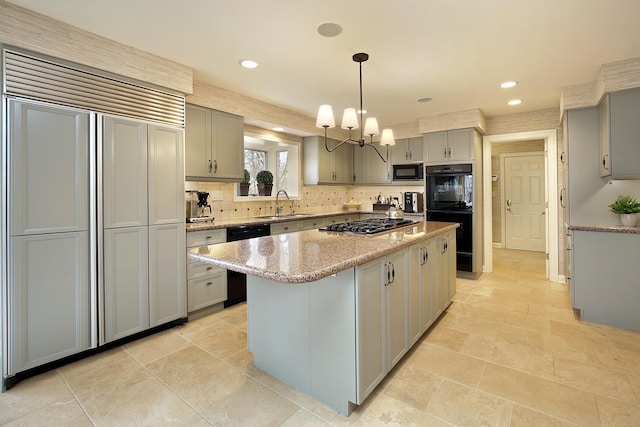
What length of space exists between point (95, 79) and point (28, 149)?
2.31 ft

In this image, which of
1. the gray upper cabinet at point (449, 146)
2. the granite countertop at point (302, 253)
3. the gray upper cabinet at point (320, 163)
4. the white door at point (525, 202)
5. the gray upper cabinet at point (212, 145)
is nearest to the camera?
the granite countertop at point (302, 253)

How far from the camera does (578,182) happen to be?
365 cm

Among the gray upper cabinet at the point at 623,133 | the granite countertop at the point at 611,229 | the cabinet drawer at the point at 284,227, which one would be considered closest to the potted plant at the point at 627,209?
the granite countertop at the point at 611,229

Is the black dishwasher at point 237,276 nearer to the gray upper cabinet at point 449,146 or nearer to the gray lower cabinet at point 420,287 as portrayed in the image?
the gray lower cabinet at point 420,287

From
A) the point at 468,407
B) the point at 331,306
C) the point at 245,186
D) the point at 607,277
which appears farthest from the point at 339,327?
the point at 245,186

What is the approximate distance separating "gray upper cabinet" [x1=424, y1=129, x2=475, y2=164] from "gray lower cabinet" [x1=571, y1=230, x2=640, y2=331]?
181cm

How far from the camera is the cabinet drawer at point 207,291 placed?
313cm

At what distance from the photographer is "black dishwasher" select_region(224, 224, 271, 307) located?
347cm

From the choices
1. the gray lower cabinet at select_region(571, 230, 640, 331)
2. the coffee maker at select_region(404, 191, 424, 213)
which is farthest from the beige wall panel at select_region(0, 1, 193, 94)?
the gray lower cabinet at select_region(571, 230, 640, 331)

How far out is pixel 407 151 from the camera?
213 inches

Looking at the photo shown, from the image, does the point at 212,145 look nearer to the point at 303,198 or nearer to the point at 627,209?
the point at 303,198

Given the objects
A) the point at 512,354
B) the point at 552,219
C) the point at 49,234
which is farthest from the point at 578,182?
the point at 49,234

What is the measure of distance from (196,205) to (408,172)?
340cm

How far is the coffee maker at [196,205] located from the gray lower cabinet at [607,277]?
3.79 metres
